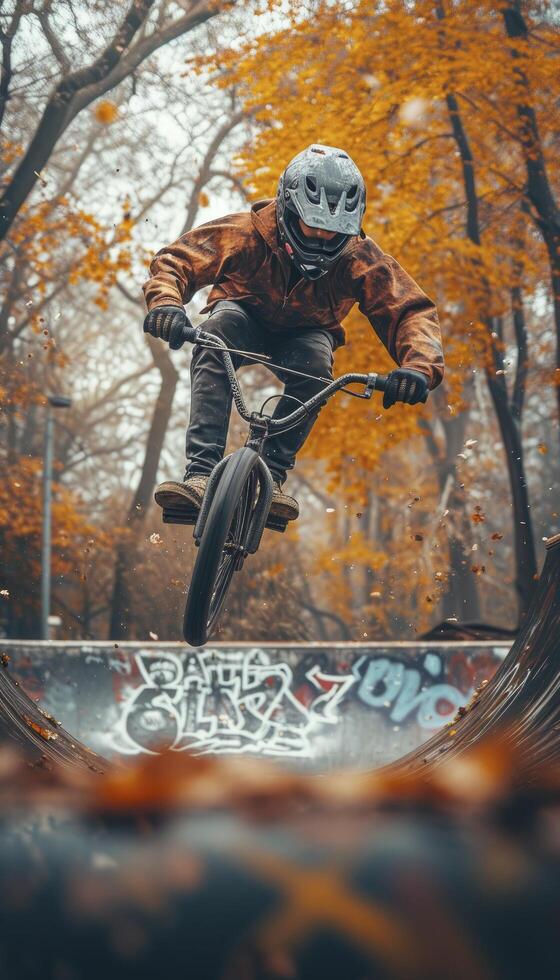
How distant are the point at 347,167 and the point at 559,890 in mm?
3604

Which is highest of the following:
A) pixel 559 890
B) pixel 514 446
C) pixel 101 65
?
pixel 101 65

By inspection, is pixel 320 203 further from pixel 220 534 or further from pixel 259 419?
pixel 220 534

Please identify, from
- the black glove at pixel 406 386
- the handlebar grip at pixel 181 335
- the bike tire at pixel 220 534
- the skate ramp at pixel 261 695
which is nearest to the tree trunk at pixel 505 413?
the skate ramp at pixel 261 695

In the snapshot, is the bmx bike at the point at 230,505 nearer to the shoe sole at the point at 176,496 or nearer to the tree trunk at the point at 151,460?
the shoe sole at the point at 176,496

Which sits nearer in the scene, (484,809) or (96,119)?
(484,809)

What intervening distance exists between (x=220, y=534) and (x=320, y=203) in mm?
1578

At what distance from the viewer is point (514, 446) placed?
A: 12.2 metres

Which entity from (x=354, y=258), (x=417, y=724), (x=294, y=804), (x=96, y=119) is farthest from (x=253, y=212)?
(x=96, y=119)

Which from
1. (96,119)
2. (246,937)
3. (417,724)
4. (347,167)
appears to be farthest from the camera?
(96,119)

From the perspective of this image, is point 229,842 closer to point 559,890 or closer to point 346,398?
point 559,890

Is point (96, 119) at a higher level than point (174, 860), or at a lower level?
higher

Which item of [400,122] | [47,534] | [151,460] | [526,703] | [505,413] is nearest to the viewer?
[526,703]

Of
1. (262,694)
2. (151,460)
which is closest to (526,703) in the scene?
(262,694)

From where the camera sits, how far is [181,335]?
4523 mm
